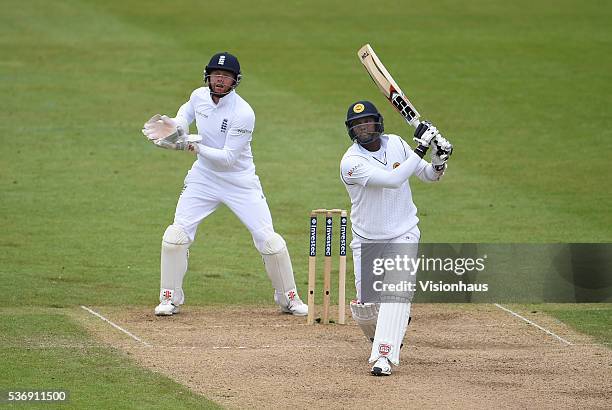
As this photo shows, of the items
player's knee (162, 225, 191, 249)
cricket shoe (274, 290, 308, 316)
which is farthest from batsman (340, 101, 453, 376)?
player's knee (162, 225, 191, 249)

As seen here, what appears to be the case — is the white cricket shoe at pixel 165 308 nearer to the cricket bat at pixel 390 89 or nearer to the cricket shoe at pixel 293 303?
the cricket shoe at pixel 293 303

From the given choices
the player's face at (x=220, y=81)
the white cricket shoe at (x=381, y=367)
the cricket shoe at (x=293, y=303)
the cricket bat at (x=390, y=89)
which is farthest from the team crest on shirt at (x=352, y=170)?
the cricket shoe at (x=293, y=303)

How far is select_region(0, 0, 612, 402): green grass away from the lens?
14.5 metres

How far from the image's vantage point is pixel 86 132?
19688 millimetres

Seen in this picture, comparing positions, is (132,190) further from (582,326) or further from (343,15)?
(343,15)

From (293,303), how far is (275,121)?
29.4ft

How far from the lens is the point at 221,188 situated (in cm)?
1158

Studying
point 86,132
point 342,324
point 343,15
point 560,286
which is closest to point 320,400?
point 342,324

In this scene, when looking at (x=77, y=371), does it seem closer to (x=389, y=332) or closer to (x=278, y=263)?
(x=389, y=332)

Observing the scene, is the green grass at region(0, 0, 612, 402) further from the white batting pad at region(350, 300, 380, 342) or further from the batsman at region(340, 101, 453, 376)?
the batsman at region(340, 101, 453, 376)

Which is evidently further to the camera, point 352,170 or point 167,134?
point 167,134

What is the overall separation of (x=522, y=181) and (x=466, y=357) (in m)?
7.78

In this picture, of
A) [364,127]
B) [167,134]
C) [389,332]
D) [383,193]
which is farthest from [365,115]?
[167,134]

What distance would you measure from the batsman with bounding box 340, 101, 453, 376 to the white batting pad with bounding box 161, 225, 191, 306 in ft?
7.24
